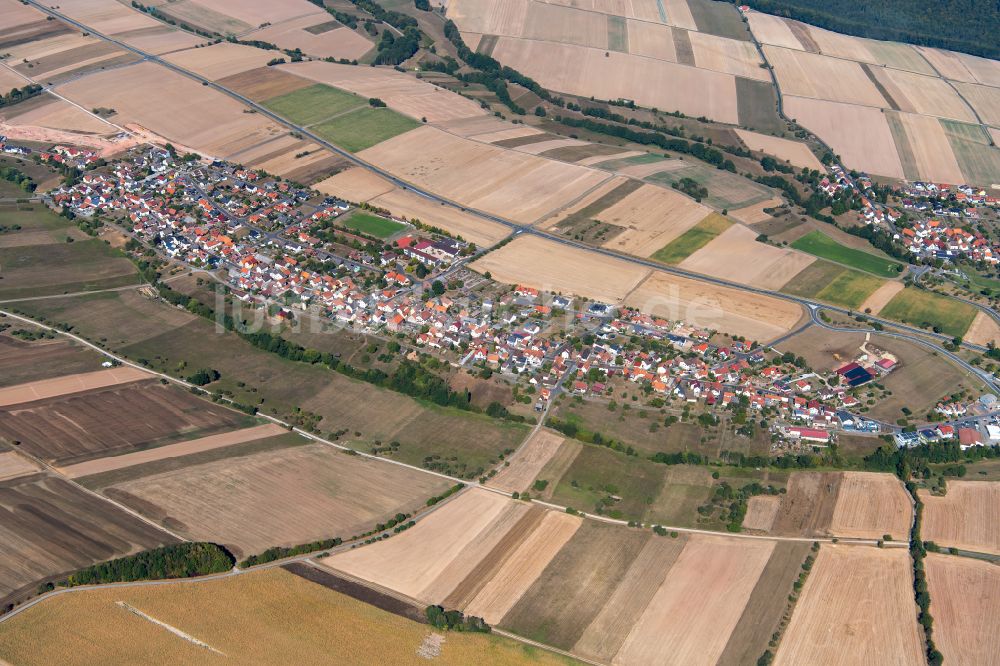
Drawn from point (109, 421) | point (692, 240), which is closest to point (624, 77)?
point (692, 240)

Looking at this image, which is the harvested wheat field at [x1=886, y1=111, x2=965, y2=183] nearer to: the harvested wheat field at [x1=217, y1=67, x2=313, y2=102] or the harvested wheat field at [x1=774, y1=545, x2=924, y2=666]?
the harvested wheat field at [x1=774, y1=545, x2=924, y2=666]

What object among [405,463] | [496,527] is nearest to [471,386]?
[405,463]

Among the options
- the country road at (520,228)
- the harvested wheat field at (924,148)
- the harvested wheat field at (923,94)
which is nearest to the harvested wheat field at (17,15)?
the country road at (520,228)

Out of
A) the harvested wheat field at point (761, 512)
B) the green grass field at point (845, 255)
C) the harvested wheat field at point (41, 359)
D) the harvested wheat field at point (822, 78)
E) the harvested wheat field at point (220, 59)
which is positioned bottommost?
the harvested wheat field at point (41, 359)

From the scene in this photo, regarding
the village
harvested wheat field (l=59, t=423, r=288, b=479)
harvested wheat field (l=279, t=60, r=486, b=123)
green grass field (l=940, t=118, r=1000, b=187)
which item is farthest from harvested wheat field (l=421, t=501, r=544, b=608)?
green grass field (l=940, t=118, r=1000, b=187)

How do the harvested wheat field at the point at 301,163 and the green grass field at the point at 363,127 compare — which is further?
the green grass field at the point at 363,127

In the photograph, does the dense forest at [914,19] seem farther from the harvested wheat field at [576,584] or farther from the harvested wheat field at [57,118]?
the harvested wheat field at [576,584]
